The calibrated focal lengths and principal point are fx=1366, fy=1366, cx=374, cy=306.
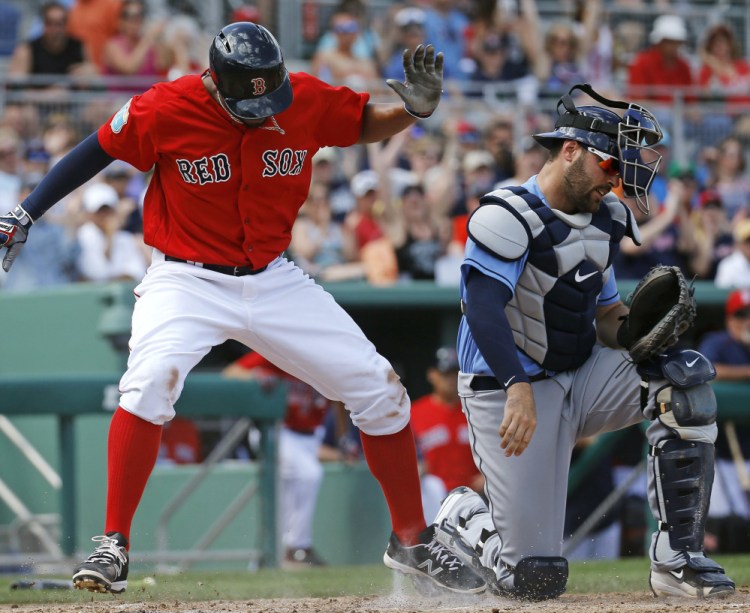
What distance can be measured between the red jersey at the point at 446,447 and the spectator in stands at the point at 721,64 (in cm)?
517

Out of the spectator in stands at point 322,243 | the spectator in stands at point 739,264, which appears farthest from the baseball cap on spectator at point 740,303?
the spectator in stands at point 322,243

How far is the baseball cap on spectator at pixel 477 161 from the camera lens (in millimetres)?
10461

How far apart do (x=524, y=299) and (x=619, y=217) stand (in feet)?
1.57

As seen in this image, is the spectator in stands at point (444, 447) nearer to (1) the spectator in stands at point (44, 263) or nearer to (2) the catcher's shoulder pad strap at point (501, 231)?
(1) the spectator in stands at point (44, 263)

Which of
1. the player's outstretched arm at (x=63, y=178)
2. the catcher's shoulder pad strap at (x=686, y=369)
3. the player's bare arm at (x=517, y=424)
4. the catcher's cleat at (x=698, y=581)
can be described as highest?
the player's outstretched arm at (x=63, y=178)

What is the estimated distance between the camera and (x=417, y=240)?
31.8 ft

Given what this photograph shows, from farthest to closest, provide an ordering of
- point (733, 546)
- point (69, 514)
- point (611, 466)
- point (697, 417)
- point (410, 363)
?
point (410, 363) → point (611, 466) → point (733, 546) → point (69, 514) → point (697, 417)

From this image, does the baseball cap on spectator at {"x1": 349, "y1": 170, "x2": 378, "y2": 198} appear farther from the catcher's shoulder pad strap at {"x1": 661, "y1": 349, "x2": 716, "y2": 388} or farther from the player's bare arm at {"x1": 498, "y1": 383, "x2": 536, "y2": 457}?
the player's bare arm at {"x1": 498, "y1": 383, "x2": 536, "y2": 457}

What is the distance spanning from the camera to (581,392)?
4.96 m

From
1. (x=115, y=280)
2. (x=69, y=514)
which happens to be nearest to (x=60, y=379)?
(x=69, y=514)

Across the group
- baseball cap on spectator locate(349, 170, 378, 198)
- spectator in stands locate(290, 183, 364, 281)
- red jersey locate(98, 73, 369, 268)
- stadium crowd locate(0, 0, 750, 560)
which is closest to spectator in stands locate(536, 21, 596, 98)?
stadium crowd locate(0, 0, 750, 560)

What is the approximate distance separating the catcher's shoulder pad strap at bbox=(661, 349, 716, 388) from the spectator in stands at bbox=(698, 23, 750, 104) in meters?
8.32

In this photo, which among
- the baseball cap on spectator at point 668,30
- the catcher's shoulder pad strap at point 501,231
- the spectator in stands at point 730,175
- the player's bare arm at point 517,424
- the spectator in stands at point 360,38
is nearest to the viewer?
the player's bare arm at point 517,424

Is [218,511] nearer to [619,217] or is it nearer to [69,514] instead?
[69,514]
